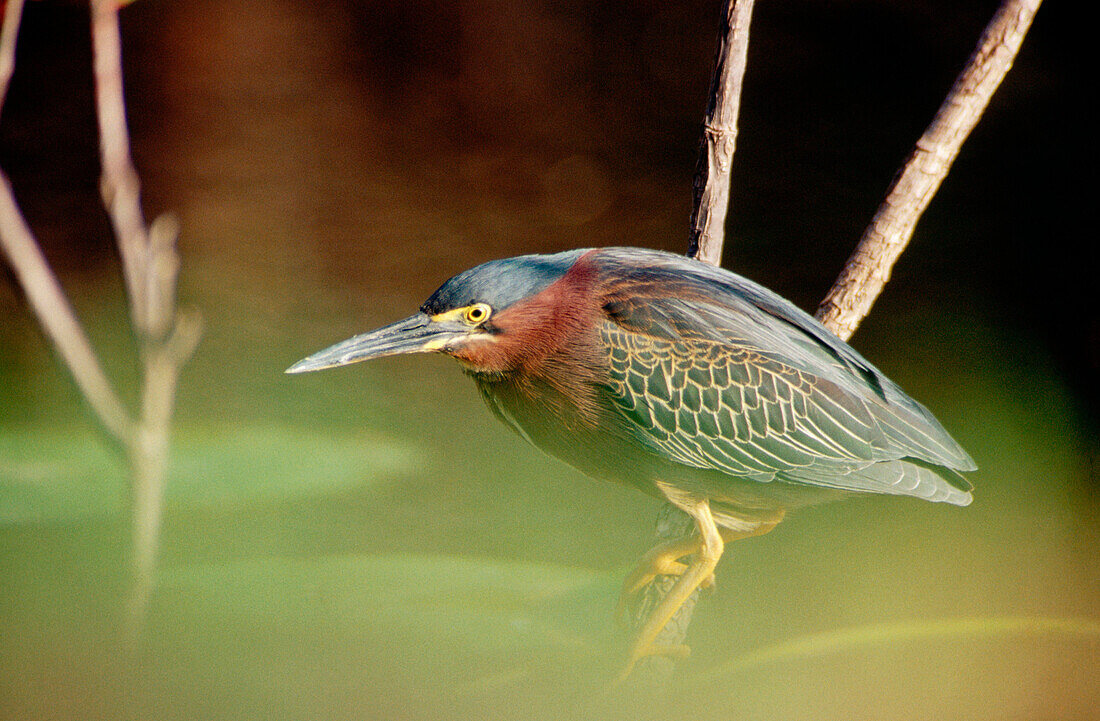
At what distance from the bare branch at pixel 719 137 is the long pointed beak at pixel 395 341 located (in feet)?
1.29

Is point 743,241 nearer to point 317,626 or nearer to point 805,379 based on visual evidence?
point 805,379

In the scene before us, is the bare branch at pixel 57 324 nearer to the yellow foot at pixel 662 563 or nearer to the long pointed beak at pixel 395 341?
the long pointed beak at pixel 395 341

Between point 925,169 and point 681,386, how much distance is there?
44cm

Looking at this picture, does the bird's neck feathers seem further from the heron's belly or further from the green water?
the green water

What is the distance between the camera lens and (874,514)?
1.48 m

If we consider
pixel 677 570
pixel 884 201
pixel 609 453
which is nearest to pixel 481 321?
pixel 609 453

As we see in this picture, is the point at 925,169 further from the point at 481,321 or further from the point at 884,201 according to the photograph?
the point at 481,321

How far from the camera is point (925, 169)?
96 centimetres

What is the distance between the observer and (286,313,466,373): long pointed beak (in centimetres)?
72

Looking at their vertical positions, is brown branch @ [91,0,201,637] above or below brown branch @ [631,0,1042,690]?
below

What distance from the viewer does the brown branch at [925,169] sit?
92 cm

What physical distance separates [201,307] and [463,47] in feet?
2.29

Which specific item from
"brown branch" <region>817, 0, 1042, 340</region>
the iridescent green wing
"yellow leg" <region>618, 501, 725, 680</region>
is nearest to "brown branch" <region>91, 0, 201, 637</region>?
the iridescent green wing

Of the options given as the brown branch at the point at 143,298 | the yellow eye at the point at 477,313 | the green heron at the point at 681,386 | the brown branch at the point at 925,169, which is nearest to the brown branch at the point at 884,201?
the brown branch at the point at 925,169
